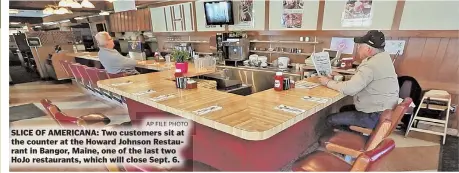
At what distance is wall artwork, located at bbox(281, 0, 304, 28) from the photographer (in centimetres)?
389

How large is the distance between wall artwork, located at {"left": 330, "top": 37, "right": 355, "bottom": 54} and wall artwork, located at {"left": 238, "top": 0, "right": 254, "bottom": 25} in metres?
1.48

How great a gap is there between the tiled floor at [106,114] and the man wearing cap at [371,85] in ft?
2.13

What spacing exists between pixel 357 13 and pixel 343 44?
445mm

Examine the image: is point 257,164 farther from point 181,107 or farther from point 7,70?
point 7,70

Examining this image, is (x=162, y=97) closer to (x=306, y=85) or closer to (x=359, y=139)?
(x=306, y=85)

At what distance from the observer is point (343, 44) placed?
3.61 meters

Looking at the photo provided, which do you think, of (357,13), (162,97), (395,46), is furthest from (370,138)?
(357,13)

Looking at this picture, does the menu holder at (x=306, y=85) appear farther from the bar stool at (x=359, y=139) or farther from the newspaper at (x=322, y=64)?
the bar stool at (x=359, y=139)

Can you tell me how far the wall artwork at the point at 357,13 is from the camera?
3.29 m

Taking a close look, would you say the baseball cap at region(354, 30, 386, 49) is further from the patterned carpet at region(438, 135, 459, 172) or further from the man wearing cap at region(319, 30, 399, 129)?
the patterned carpet at region(438, 135, 459, 172)

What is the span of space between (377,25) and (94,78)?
3.96 meters

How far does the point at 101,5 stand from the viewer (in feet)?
23.3

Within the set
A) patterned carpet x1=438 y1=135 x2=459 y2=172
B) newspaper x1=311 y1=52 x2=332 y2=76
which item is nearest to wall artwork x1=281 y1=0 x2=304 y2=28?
newspaper x1=311 y1=52 x2=332 y2=76

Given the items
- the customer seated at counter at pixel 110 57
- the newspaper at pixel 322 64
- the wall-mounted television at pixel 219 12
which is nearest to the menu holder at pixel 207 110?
the newspaper at pixel 322 64
